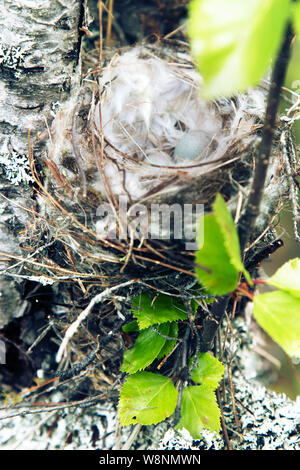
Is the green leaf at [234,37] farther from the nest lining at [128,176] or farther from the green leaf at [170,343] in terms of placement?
the green leaf at [170,343]

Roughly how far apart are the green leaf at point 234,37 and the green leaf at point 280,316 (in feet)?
1.33

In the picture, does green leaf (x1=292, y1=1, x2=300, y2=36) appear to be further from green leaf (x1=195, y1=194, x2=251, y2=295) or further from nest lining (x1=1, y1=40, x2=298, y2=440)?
nest lining (x1=1, y1=40, x2=298, y2=440)

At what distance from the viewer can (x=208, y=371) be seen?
970mm

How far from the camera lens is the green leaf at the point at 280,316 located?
2.20 feet

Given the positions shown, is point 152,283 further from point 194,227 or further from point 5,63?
point 5,63

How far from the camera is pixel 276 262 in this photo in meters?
1.72

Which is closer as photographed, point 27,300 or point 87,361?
point 87,361

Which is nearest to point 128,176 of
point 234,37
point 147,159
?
point 147,159

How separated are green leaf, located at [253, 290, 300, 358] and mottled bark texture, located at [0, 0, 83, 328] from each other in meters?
0.69

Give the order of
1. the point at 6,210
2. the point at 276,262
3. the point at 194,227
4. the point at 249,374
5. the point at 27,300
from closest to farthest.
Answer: the point at 194,227 < the point at 6,210 < the point at 27,300 < the point at 249,374 < the point at 276,262

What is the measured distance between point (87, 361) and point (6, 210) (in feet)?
1.54

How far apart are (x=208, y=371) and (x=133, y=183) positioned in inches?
19.6

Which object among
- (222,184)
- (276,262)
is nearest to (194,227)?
(222,184)

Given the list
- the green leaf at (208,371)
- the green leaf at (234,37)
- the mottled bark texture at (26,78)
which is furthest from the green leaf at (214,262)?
the mottled bark texture at (26,78)
